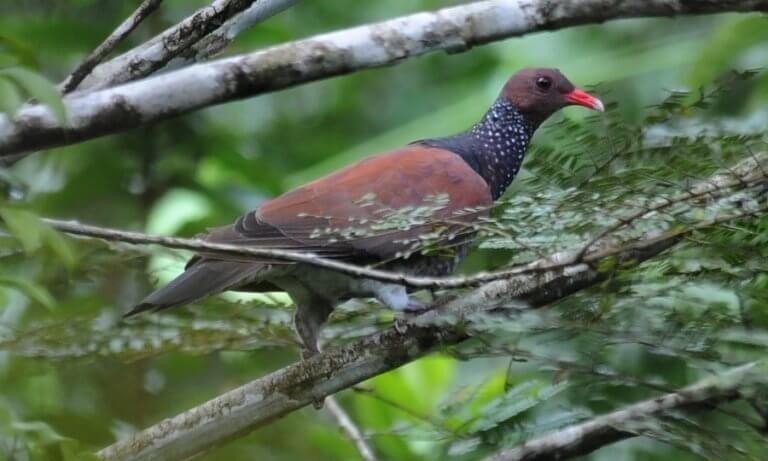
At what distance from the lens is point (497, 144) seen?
3758 mm

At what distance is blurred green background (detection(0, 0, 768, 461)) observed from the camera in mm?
1977

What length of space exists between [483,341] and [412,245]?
613 millimetres

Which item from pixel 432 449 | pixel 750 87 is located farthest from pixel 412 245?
pixel 750 87

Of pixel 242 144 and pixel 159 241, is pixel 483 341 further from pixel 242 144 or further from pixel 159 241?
pixel 242 144

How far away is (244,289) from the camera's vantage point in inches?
131

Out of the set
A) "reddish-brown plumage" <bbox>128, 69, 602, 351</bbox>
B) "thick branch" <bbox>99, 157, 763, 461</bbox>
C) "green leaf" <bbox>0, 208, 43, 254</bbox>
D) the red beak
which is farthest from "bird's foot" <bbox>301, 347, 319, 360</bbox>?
"green leaf" <bbox>0, 208, 43, 254</bbox>

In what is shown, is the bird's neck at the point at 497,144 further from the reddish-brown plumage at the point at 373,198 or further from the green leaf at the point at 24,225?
the green leaf at the point at 24,225

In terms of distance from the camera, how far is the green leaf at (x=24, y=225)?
1.70 metres

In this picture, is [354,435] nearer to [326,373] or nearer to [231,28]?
[326,373]

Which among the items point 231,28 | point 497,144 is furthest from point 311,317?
point 231,28

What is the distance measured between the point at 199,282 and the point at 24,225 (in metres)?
1.24

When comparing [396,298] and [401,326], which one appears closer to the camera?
[401,326]

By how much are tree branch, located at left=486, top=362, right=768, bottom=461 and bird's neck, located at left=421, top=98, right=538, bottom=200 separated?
138 centimetres

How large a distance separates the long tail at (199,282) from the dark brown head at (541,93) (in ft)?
3.82
